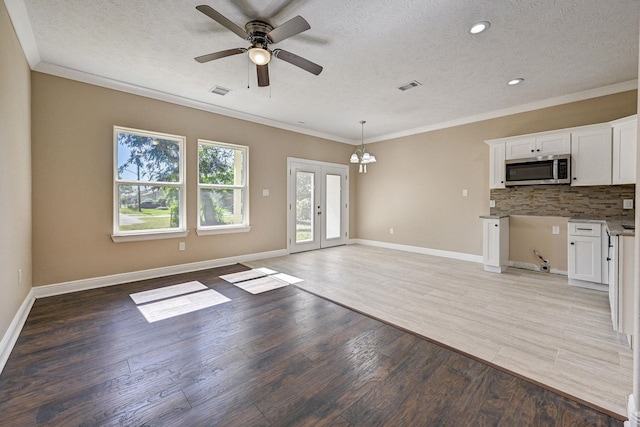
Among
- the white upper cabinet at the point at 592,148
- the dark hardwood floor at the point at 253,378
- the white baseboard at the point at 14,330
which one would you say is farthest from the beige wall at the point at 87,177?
the white upper cabinet at the point at 592,148

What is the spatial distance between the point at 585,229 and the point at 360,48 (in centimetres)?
383

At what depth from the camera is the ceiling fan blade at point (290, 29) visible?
2.14 meters

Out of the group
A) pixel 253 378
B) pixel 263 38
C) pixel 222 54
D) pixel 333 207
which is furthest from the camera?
pixel 333 207

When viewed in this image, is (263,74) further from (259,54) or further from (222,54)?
(222,54)

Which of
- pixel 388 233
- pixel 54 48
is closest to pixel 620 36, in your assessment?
pixel 388 233

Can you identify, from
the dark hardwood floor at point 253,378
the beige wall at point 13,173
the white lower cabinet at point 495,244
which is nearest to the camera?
the dark hardwood floor at point 253,378

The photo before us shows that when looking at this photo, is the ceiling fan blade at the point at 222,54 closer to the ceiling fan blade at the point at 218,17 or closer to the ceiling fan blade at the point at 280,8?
the ceiling fan blade at the point at 218,17

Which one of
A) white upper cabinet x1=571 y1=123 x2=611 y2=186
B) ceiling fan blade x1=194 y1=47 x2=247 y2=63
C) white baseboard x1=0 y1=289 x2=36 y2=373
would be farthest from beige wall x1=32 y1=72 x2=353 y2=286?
white upper cabinet x1=571 y1=123 x2=611 y2=186

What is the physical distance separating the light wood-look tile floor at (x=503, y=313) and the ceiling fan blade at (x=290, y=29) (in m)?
2.77

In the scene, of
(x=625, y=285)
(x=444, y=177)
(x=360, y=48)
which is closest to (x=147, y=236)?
(x=360, y=48)

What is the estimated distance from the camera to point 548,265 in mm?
4477

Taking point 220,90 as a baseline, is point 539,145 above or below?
below

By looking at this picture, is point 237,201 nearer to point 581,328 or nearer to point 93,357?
point 93,357

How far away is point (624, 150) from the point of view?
3.58m
